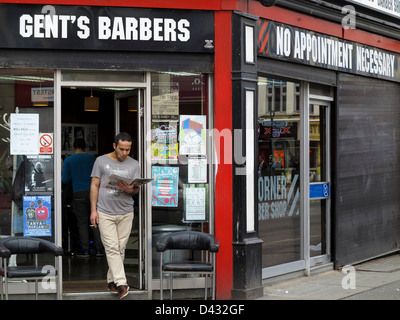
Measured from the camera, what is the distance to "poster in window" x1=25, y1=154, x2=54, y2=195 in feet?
29.1

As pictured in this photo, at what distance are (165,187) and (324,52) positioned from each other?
3.58m

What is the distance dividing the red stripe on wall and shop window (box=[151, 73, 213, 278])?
238 millimetres

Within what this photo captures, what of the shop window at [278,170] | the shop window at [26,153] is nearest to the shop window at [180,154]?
the shop window at [278,170]

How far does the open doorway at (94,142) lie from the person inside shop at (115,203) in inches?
17.5

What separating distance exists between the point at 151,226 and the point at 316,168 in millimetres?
3483

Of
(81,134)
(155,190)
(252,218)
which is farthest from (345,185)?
(81,134)

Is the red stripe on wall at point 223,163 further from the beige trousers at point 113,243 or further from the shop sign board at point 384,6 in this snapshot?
the shop sign board at point 384,6

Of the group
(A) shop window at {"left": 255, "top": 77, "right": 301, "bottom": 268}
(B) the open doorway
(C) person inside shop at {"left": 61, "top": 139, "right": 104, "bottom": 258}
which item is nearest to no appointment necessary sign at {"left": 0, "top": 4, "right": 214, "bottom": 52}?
(B) the open doorway

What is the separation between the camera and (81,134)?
14547 mm

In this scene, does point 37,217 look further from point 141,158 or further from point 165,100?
point 165,100

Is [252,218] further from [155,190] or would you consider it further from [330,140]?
[330,140]

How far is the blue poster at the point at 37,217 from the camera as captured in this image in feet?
29.0

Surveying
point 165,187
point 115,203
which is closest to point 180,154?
point 165,187

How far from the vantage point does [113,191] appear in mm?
8656
